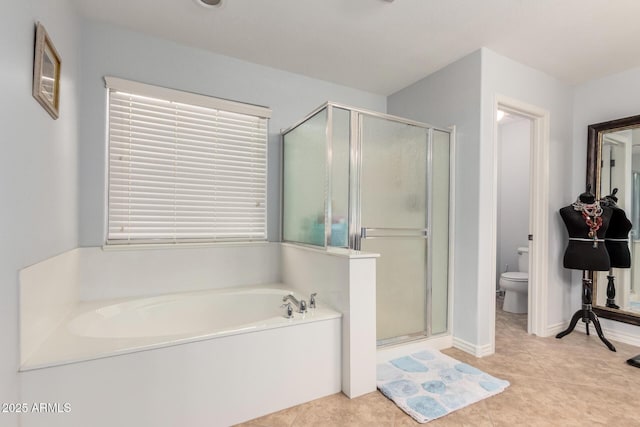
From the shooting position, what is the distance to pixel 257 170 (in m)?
2.76

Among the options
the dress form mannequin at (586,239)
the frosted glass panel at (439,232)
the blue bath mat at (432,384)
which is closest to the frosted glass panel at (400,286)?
the frosted glass panel at (439,232)

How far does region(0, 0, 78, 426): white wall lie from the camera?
3.79 feet

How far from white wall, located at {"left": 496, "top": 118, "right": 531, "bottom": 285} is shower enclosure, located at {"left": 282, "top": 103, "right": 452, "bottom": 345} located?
7.37 ft

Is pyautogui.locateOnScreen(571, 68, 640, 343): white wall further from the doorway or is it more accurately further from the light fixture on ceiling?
the light fixture on ceiling

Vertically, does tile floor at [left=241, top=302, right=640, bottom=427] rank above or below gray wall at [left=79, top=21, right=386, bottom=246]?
below

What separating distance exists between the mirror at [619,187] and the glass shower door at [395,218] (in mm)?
1744

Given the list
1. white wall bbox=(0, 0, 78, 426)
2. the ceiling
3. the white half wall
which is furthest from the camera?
the ceiling

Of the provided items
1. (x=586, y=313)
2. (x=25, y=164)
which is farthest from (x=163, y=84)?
(x=586, y=313)

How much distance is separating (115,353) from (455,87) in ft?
9.55

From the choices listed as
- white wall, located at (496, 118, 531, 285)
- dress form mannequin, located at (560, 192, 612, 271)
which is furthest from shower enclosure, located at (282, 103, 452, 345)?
white wall, located at (496, 118, 531, 285)

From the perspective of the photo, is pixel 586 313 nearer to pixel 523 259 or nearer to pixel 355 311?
pixel 523 259

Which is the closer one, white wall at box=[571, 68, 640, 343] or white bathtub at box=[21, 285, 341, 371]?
white bathtub at box=[21, 285, 341, 371]

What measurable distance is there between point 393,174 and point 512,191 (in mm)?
2801

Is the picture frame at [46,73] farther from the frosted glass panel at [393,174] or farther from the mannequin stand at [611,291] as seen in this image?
the mannequin stand at [611,291]
